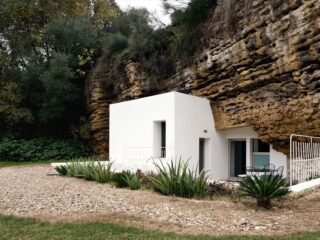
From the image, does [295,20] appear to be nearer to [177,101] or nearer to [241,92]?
[241,92]

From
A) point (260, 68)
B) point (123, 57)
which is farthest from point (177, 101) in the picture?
point (123, 57)

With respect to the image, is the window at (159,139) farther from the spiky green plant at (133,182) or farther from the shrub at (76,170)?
the spiky green plant at (133,182)

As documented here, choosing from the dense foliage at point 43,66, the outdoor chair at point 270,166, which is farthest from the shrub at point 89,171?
the dense foliage at point 43,66

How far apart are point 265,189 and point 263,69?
268 inches

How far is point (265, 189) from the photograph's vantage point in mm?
7648

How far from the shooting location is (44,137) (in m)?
25.2

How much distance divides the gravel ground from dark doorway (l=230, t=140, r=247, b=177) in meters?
8.01

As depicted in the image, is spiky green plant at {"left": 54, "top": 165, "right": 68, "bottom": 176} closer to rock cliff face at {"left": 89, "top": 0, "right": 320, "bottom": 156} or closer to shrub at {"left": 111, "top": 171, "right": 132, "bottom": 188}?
shrub at {"left": 111, "top": 171, "right": 132, "bottom": 188}

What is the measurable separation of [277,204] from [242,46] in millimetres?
7383

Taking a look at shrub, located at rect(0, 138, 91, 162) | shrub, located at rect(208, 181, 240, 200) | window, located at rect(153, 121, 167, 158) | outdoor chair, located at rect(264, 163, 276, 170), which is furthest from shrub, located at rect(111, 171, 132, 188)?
shrub, located at rect(0, 138, 91, 162)

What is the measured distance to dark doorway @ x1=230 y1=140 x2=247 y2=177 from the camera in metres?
17.4

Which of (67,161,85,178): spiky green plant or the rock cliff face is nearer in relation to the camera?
the rock cliff face

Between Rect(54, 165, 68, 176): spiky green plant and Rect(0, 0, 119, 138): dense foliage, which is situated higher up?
Rect(0, 0, 119, 138): dense foliage

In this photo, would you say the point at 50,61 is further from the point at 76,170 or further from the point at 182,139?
the point at 182,139
